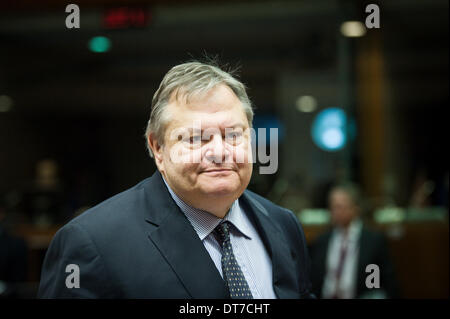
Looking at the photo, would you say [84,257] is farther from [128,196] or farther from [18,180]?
[18,180]

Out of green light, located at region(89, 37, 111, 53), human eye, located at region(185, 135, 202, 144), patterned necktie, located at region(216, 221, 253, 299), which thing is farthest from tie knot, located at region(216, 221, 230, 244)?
green light, located at region(89, 37, 111, 53)

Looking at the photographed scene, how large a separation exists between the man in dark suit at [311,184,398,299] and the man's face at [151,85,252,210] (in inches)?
24.3

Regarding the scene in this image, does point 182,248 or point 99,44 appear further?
point 99,44

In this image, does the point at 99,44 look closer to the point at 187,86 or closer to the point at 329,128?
the point at 187,86

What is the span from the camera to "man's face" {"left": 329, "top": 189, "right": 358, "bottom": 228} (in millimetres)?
2643

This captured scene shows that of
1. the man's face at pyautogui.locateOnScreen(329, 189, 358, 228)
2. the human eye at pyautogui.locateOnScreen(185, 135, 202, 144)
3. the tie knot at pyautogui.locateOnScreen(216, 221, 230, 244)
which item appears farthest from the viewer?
the man's face at pyautogui.locateOnScreen(329, 189, 358, 228)

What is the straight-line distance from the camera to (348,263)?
6.32 feet

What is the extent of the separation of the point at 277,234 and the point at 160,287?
33 cm

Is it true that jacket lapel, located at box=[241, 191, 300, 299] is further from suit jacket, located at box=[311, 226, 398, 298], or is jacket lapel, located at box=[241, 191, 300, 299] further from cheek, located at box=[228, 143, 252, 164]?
suit jacket, located at box=[311, 226, 398, 298]

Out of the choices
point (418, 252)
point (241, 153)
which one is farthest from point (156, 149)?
point (418, 252)

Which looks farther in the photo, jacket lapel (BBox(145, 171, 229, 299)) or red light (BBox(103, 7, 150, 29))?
red light (BBox(103, 7, 150, 29))

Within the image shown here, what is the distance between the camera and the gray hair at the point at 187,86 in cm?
114

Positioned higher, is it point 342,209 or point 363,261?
point 342,209

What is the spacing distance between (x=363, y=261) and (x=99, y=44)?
1.21 m
